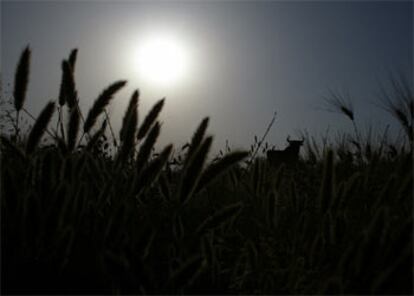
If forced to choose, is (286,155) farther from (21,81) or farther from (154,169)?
(154,169)

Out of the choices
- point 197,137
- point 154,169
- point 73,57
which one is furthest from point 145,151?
point 73,57

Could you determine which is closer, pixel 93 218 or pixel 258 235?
pixel 93 218

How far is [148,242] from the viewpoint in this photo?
1.44 m

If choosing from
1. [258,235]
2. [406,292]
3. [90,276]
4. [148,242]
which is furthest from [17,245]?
[406,292]

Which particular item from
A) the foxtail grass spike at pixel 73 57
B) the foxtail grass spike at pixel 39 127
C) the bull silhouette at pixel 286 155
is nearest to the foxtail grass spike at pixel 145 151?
the foxtail grass spike at pixel 39 127

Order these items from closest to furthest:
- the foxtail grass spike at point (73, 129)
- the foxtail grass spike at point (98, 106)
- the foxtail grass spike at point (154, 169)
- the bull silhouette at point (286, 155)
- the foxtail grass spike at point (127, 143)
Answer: the foxtail grass spike at point (154, 169) → the foxtail grass spike at point (127, 143) → the foxtail grass spike at point (73, 129) → the foxtail grass spike at point (98, 106) → the bull silhouette at point (286, 155)

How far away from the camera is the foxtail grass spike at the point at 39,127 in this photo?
5.34 feet

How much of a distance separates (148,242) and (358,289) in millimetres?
621

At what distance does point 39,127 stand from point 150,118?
52 cm

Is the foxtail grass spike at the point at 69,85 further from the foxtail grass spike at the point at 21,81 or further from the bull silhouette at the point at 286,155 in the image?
the bull silhouette at the point at 286,155

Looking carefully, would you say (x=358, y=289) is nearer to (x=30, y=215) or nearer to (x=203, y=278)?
(x=203, y=278)

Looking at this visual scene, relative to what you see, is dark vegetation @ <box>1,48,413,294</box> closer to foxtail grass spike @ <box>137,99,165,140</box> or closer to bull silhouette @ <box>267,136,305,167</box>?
foxtail grass spike @ <box>137,99,165,140</box>

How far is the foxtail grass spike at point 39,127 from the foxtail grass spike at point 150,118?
437mm

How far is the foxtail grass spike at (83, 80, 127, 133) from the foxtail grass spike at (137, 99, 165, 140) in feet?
0.57
